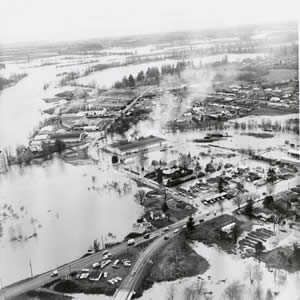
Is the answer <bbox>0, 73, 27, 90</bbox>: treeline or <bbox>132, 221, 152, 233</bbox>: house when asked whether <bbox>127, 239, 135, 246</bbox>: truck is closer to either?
<bbox>132, 221, 152, 233</bbox>: house

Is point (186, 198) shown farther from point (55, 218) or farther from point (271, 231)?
point (55, 218)

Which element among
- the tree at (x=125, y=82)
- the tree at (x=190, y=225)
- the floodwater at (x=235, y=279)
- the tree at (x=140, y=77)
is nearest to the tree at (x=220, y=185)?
the tree at (x=190, y=225)

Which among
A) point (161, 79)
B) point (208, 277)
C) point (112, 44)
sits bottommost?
point (208, 277)

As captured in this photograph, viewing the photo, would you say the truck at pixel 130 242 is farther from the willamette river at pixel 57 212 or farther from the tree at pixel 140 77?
the tree at pixel 140 77

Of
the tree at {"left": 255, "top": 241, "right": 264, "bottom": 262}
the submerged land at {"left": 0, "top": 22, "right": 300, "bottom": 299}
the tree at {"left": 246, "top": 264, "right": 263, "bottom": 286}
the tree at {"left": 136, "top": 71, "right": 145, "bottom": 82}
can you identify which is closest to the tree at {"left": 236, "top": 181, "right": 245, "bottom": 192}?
the submerged land at {"left": 0, "top": 22, "right": 300, "bottom": 299}

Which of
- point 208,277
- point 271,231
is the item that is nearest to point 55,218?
point 208,277
